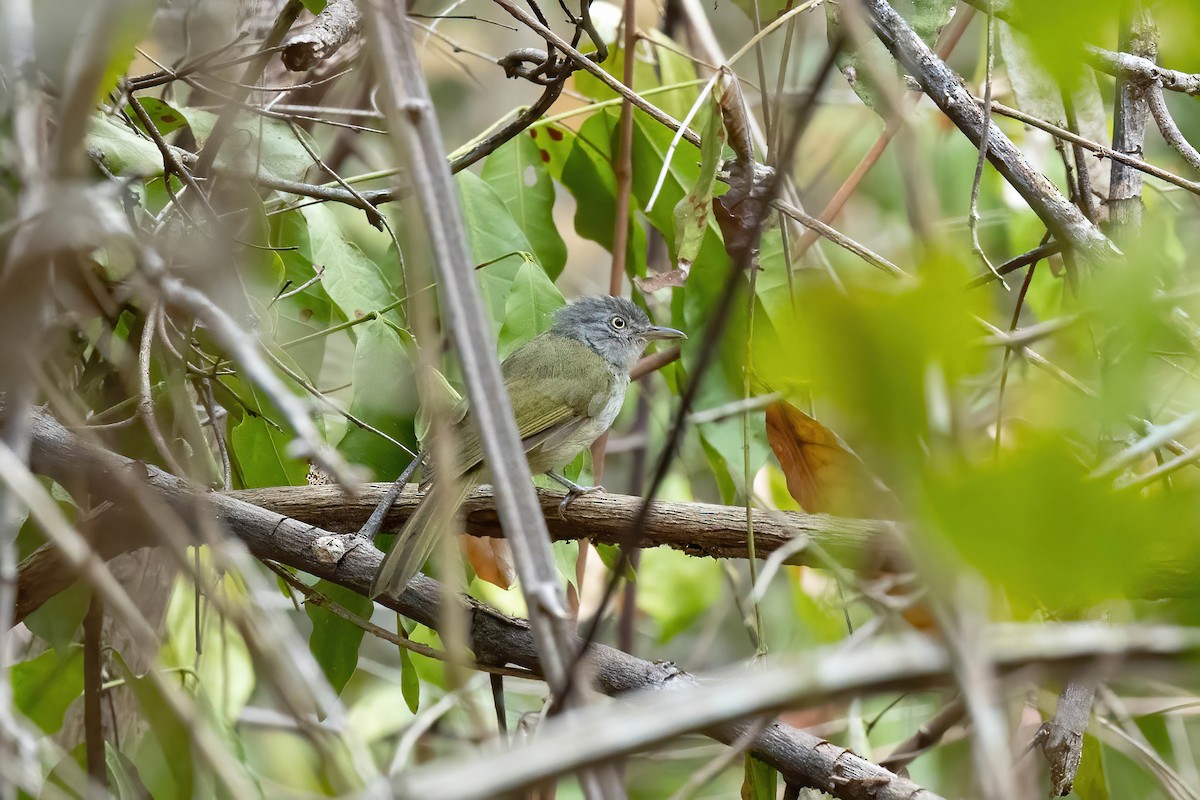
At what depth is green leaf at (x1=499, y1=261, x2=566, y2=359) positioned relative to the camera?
3348mm

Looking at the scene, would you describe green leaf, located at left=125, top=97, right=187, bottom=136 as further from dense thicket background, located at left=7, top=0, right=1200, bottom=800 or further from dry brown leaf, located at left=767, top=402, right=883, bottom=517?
dry brown leaf, located at left=767, top=402, right=883, bottom=517

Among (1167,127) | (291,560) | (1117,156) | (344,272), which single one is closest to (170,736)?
(291,560)

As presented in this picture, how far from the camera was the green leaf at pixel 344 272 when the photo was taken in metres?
3.11

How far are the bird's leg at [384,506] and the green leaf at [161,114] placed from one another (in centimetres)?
126

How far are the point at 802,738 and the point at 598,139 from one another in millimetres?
2332

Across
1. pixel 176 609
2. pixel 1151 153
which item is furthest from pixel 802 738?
pixel 1151 153

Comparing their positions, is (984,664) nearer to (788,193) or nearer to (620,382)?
(788,193)

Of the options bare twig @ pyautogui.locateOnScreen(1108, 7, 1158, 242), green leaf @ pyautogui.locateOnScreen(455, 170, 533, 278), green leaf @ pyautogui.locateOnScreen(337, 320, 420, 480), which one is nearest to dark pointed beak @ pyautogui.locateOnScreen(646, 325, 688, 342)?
green leaf @ pyautogui.locateOnScreen(455, 170, 533, 278)

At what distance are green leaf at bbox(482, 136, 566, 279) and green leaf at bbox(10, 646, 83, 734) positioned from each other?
200 centimetres

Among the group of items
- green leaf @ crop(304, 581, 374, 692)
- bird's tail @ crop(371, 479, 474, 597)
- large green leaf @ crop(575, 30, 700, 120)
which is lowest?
green leaf @ crop(304, 581, 374, 692)

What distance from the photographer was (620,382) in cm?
442

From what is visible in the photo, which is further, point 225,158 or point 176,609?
point 176,609

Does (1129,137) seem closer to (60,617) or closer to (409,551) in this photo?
(409,551)

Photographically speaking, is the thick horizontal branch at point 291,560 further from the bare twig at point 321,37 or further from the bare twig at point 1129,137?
the bare twig at point 1129,137
